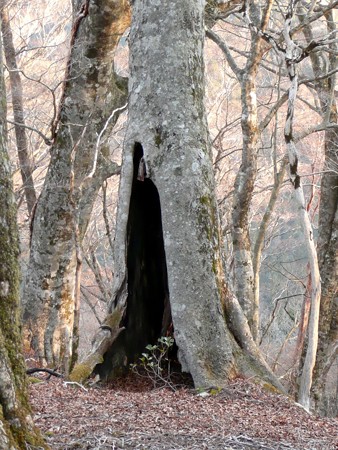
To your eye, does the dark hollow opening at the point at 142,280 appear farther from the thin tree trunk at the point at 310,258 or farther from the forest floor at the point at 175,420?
the thin tree trunk at the point at 310,258

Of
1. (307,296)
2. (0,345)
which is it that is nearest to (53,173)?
(307,296)

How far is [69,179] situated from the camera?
8398 mm

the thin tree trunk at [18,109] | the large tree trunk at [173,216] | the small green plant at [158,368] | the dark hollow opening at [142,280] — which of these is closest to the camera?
the large tree trunk at [173,216]

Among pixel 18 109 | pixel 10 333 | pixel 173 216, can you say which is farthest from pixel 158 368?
pixel 18 109

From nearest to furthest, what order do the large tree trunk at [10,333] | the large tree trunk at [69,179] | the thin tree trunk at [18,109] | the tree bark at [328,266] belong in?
the large tree trunk at [10,333] < the large tree trunk at [69,179] < the tree bark at [328,266] < the thin tree trunk at [18,109]

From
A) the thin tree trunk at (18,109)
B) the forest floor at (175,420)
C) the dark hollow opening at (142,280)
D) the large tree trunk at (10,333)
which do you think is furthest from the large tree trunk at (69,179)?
the large tree trunk at (10,333)

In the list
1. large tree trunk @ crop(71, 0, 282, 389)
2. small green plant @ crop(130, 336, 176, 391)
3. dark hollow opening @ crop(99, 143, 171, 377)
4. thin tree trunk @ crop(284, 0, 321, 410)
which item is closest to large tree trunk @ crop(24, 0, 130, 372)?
dark hollow opening @ crop(99, 143, 171, 377)

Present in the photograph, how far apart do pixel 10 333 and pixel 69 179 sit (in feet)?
18.0

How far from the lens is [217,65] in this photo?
765 inches

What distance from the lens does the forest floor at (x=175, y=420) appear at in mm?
3754

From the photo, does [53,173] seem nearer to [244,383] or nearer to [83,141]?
[83,141]

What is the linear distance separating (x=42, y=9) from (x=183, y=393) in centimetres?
1339

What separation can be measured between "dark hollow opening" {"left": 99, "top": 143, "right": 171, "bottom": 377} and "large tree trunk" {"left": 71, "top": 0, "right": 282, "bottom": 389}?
0.04 feet

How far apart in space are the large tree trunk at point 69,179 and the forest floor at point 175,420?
2.97 metres
